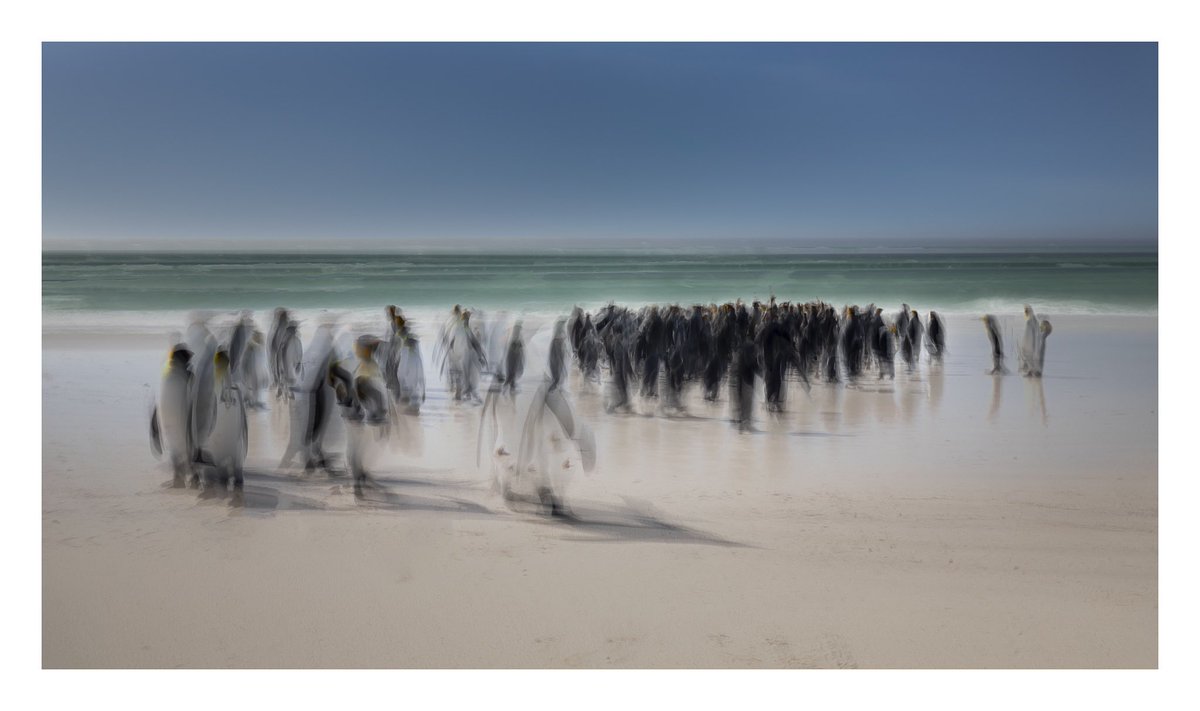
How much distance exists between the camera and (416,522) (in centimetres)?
→ 441

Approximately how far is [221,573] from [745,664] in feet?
7.78

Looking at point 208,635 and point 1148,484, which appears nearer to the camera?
point 208,635

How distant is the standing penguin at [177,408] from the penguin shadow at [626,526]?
199cm

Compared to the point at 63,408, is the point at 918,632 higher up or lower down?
lower down

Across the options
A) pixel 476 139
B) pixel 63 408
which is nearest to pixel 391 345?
pixel 476 139

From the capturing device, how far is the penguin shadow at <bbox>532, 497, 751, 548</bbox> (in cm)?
418

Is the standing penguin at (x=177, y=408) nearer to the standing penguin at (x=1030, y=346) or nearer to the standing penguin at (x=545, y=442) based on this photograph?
the standing penguin at (x=545, y=442)

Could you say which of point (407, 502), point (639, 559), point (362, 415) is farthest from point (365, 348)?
point (639, 559)

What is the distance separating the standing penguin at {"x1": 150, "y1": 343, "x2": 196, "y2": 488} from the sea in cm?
160

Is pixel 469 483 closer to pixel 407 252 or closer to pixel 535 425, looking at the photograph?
pixel 535 425

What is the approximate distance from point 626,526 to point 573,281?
606 centimetres

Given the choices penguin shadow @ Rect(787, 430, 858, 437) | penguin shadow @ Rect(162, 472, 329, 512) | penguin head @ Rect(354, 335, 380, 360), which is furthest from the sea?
penguin head @ Rect(354, 335, 380, 360)

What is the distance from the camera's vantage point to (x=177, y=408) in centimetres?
459

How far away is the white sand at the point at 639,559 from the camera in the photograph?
357 cm
